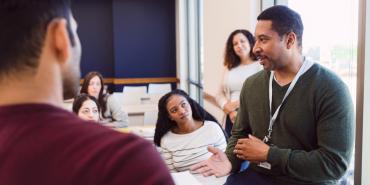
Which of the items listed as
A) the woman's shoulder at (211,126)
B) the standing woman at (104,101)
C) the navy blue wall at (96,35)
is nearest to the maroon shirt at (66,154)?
the woman's shoulder at (211,126)

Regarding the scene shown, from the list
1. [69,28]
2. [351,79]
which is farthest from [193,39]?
[69,28]

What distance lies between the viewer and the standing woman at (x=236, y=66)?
3449 millimetres

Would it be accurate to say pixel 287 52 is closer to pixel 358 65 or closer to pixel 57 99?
pixel 358 65

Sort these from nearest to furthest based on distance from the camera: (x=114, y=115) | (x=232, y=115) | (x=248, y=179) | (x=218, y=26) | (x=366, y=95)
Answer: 1. (x=248, y=179)
2. (x=366, y=95)
3. (x=232, y=115)
4. (x=218, y=26)
5. (x=114, y=115)

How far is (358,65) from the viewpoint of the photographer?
2.17 m

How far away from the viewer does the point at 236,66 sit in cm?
354

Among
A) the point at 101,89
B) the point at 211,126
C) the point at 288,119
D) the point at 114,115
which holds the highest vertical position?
the point at 288,119

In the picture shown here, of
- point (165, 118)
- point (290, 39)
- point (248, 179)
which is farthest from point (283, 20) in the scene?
A: point (165, 118)

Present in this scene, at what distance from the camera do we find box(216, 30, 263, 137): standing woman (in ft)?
11.3

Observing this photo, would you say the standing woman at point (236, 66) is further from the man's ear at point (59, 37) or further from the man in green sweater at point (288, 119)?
the man's ear at point (59, 37)

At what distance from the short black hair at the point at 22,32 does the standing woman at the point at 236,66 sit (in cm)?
283

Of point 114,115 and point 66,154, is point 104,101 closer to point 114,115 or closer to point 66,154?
point 114,115

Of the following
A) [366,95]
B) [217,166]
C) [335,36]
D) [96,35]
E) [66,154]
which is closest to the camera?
[66,154]

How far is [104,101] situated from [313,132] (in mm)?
3417
